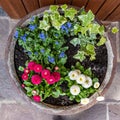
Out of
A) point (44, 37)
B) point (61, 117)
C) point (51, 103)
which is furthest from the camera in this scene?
point (61, 117)

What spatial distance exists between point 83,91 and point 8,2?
1.56 ft

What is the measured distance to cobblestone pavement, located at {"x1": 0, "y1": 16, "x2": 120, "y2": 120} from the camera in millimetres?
1689

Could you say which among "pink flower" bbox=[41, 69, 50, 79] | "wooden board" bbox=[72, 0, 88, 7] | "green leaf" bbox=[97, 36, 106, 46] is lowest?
"pink flower" bbox=[41, 69, 50, 79]

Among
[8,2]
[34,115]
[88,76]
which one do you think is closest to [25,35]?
[8,2]

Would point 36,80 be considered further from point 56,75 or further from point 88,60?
point 88,60

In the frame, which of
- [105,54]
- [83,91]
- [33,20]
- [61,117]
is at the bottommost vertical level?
[61,117]

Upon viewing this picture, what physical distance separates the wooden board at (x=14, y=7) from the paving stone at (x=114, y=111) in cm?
65

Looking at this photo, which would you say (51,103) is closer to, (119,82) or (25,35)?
(25,35)

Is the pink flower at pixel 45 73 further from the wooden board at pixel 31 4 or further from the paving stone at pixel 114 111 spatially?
the paving stone at pixel 114 111

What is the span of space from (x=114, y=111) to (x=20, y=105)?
476mm

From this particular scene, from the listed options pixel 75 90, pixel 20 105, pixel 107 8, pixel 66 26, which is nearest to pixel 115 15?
pixel 107 8

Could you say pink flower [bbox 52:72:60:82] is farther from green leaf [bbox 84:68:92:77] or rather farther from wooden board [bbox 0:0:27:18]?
wooden board [bbox 0:0:27:18]

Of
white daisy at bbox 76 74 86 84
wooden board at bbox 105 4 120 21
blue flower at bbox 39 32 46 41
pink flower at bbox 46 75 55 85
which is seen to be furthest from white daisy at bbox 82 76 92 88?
wooden board at bbox 105 4 120 21

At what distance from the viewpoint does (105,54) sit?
4.67ft
